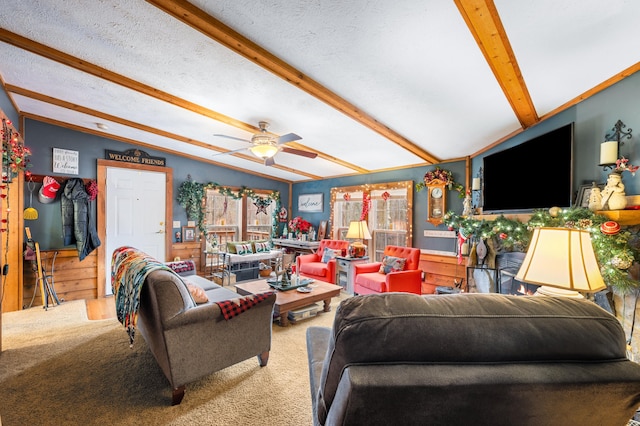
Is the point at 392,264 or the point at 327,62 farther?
the point at 392,264

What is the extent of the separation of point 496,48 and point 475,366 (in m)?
1.96

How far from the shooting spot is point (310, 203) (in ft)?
22.2

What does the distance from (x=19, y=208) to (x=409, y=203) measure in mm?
5801

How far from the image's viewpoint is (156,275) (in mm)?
1839

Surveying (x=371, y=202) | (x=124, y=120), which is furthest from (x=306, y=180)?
(x=124, y=120)

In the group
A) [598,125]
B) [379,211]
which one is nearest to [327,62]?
[598,125]

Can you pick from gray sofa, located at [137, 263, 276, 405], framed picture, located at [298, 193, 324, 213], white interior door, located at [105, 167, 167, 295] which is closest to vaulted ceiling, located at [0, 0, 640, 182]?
white interior door, located at [105, 167, 167, 295]

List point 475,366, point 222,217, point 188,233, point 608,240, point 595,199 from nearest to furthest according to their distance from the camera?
point 475,366, point 608,240, point 595,199, point 188,233, point 222,217

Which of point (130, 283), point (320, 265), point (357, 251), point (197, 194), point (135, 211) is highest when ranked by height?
point (197, 194)

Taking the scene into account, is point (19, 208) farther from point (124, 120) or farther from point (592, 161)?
point (592, 161)

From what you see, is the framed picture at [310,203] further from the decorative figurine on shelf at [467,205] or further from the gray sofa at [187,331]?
the gray sofa at [187,331]

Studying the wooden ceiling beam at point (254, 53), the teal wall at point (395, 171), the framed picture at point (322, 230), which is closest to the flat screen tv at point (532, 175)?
the teal wall at point (395, 171)

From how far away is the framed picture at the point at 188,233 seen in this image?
5465 millimetres

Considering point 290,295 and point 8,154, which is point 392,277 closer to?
point 290,295
